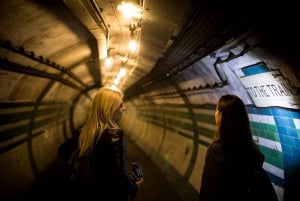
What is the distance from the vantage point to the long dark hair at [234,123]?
2.75 m

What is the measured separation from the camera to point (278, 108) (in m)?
3.68

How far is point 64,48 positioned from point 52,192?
4.55 meters

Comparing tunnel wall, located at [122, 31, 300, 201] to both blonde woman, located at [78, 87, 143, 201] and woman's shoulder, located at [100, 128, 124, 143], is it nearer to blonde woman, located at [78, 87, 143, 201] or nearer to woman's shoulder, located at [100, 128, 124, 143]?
woman's shoulder, located at [100, 128, 124, 143]

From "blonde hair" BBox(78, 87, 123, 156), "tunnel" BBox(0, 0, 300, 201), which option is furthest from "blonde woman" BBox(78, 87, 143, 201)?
"tunnel" BBox(0, 0, 300, 201)

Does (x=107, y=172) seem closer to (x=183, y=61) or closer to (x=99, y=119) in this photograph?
(x=99, y=119)

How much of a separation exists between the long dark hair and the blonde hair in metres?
1.29

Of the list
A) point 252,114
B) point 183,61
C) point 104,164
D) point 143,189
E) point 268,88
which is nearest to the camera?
point 104,164

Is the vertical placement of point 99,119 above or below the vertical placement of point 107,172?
above

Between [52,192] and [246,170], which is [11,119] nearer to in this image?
[52,192]

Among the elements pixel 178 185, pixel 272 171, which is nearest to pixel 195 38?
pixel 272 171

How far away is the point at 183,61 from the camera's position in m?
5.37

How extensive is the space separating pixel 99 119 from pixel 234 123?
1.61 metres

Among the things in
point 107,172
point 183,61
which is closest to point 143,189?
point 183,61

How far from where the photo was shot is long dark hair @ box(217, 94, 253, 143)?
108 inches
